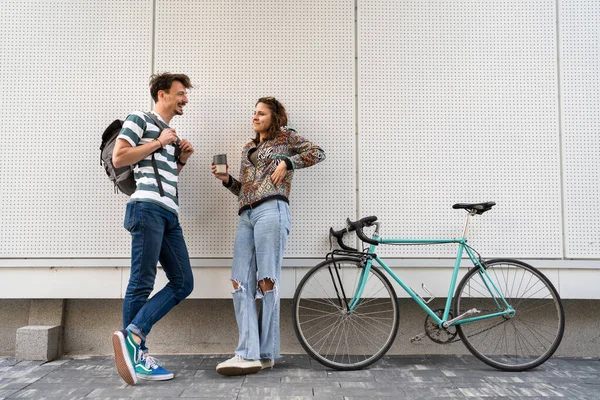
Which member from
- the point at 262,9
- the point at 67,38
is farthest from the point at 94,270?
the point at 262,9

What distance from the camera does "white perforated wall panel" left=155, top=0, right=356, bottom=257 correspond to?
11.7ft

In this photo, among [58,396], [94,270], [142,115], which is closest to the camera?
[58,396]

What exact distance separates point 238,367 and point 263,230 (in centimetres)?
91

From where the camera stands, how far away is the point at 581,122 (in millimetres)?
3656

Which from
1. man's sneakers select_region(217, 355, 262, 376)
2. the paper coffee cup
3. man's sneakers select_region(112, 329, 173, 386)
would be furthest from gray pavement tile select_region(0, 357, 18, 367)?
the paper coffee cup

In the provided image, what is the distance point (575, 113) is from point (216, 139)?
295 cm

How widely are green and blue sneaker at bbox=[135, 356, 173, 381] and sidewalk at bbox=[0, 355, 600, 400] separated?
4 cm

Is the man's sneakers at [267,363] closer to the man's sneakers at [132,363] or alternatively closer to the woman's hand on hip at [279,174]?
the man's sneakers at [132,363]

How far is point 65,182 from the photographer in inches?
140

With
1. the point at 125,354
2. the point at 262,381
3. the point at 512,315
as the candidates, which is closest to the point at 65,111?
the point at 125,354

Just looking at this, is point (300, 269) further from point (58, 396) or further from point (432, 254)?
point (58, 396)

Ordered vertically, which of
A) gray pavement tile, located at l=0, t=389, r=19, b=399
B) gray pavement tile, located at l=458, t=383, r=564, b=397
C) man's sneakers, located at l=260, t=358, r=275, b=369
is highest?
man's sneakers, located at l=260, t=358, r=275, b=369

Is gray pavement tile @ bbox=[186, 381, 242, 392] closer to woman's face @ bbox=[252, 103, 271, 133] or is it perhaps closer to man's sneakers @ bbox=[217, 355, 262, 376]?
man's sneakers @ bbox=[217, 355, 262, 376]

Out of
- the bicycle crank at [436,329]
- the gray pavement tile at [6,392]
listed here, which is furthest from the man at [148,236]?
the bicycle crank at [436,329]
